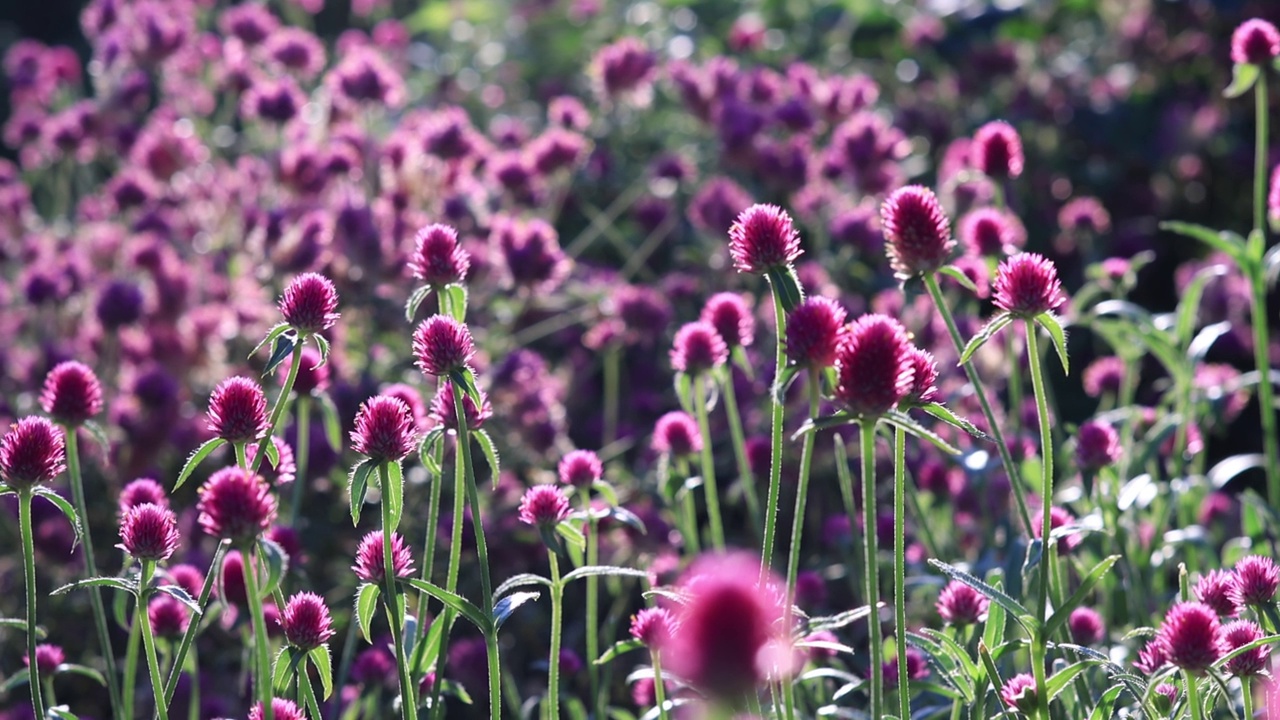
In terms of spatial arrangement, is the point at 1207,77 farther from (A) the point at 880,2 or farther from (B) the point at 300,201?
(B) the point at 300,201

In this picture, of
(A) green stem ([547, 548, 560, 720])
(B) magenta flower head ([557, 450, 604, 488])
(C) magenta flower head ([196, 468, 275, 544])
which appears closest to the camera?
(C) magenta flower head ([196, 468, 275, 544])

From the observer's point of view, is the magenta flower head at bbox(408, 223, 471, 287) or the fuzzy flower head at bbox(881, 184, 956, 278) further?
the magenta flower head at bbox(408, 223, 471, 287)

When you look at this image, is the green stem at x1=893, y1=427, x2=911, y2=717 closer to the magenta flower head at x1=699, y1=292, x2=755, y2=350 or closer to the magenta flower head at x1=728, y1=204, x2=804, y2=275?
the magenta flower head at x1=728, y1=204, x2=804, y2=275

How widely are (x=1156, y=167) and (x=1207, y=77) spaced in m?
0.75

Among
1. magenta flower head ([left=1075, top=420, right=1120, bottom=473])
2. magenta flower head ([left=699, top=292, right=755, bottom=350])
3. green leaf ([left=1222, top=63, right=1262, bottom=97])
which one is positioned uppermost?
green leaf ([left=1222, top=63, right=1262, bottom=97])

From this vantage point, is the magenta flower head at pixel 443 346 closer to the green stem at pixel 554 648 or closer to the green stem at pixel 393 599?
the green stem at pixel 393 599

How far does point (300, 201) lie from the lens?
423 centimetres

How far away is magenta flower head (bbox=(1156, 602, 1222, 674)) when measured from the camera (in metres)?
1.57

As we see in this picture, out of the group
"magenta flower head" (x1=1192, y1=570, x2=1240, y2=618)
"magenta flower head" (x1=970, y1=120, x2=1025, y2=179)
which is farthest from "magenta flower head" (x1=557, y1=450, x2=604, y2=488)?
"magenta flower head" (x1=970, y1=120, x2=1025, y2=179)

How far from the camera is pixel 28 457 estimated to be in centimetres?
175

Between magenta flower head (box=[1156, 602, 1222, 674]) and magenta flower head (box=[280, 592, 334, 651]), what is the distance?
1029 millimetres

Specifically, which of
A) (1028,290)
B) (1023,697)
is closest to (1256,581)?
(1023,697)

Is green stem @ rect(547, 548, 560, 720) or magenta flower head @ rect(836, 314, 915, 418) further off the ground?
magenta flower head @ rect(836, 314, 915, 418)

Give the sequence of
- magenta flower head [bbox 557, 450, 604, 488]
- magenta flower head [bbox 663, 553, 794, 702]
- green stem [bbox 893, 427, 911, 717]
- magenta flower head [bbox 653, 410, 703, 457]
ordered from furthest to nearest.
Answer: magenta flower head [bbox 653, 410, 703, 457], magenta flower head [bbox 557, 450, 604, 488], green stem [bbox 893, 427, 911, 717], magenta flower head [bbox 663, 553, 794, 702]
